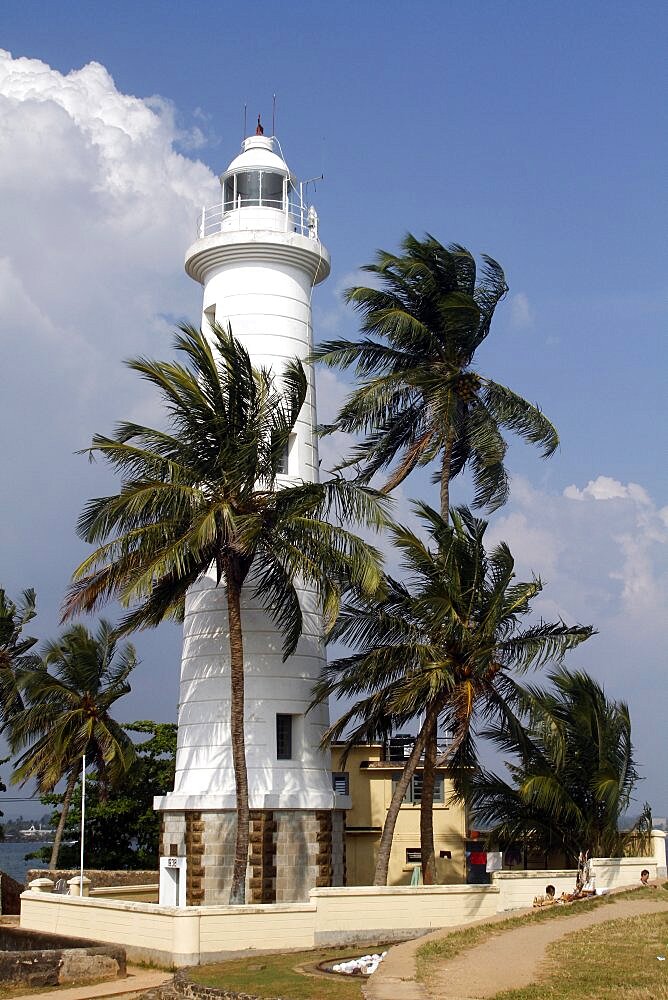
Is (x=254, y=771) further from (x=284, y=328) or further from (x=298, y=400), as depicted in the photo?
(x=284, y=328)

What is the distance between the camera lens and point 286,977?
1959cm

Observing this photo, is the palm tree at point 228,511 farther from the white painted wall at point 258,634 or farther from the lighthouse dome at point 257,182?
the lighthouse dome at point 257,182

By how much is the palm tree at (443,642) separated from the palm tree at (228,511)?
147 centimetres

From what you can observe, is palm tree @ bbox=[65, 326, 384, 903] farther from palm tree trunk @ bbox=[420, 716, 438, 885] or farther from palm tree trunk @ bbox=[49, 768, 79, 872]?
palm tree trunk @ bbox=[49, 768, 79, 872]

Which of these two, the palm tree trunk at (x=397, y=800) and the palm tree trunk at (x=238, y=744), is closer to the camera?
the palm tree trunk at (x=238, y=744)

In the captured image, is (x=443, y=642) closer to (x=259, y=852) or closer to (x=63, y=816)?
(x=259, y=852)

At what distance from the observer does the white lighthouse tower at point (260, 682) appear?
26.4 metres

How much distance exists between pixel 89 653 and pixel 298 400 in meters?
14.3

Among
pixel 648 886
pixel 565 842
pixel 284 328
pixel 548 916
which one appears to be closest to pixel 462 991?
pixel 548 916

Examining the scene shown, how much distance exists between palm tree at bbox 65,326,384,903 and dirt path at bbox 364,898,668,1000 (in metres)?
5.89

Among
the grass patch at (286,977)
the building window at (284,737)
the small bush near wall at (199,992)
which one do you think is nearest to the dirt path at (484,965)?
the grass patch at (286,977)

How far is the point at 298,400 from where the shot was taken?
87.0ft

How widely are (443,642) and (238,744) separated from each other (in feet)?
15.4

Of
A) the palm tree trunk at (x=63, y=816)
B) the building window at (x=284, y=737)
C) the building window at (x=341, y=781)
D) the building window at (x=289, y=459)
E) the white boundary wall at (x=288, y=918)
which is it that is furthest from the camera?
the palm tree trunk at (x=63, y=816)
